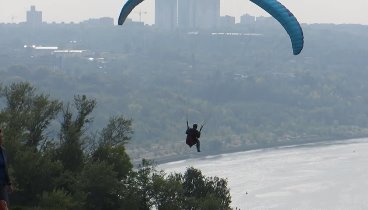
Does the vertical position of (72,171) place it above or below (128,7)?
below

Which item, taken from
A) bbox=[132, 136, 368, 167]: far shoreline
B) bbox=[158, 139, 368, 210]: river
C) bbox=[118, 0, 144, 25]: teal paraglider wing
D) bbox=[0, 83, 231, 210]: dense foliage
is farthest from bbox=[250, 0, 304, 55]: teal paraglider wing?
bbox=[132, 136, 368, 167]: far shoreline

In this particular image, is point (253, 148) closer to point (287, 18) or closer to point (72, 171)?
point (72, 171)

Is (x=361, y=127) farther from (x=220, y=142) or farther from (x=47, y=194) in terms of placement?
(x=47, y=194)

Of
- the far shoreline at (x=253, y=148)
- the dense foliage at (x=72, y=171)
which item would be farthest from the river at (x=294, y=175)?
the dense foliage at (x=72, y=171)

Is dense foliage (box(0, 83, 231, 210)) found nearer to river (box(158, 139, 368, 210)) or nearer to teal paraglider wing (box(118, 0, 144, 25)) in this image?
teal paraglider wing (box(118, 0, 144, 25))

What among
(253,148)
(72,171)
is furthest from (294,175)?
(72,171)
